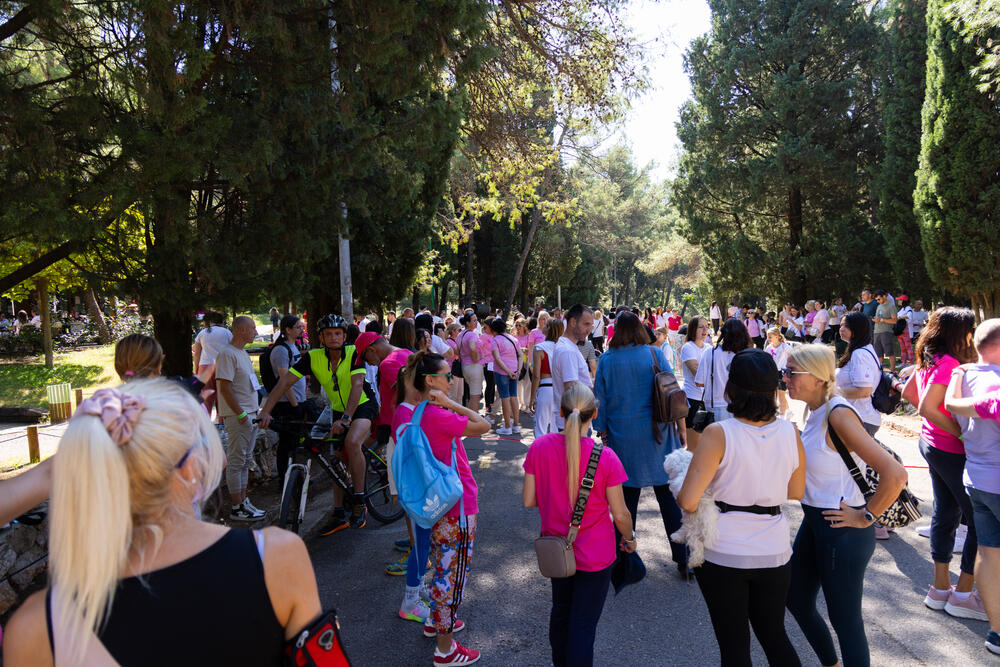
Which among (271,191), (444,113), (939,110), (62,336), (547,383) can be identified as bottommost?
(62,336)

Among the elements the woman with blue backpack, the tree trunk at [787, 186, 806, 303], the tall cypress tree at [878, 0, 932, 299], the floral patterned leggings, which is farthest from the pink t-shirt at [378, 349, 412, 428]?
the tree trunk at [787, 186, 806, 303]

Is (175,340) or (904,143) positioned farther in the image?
(904,143)

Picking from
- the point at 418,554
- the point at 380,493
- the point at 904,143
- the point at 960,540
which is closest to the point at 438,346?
the point at 380,493

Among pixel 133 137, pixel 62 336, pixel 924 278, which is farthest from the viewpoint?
pixel 62 336

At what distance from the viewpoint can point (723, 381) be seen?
5.93 metres

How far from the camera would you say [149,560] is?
4.40 ft

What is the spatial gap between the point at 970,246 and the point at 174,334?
18.6m

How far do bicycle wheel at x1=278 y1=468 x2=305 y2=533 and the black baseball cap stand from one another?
4.02m

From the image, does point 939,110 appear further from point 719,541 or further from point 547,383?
point 719,541

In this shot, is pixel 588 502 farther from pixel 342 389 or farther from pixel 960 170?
pixel 960 170

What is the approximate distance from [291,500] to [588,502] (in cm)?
335

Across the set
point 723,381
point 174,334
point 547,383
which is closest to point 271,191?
point 174,334

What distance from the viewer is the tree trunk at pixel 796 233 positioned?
26.6 metres

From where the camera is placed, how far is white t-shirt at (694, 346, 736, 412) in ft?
19.5
